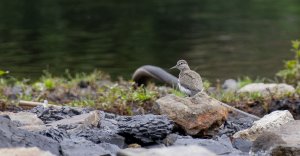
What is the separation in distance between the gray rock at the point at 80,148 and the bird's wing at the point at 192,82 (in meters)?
1.20

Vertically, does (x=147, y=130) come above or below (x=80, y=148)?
above

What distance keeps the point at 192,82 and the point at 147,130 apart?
0.73m

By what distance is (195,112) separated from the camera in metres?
6.45

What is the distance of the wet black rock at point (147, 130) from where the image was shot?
20.1 feet

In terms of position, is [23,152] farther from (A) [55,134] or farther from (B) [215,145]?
(B) [215,145]

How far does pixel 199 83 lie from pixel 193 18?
16685mm

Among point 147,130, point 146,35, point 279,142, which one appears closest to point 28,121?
point 147,130

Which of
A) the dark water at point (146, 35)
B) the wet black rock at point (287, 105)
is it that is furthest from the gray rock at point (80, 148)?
the dark water at point (146, 35)

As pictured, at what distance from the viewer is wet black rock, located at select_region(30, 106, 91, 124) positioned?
689cm

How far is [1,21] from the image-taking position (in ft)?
77.5

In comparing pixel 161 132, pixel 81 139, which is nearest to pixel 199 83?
pixel 161 132

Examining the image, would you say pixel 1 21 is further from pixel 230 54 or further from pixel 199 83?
pixel 199 83

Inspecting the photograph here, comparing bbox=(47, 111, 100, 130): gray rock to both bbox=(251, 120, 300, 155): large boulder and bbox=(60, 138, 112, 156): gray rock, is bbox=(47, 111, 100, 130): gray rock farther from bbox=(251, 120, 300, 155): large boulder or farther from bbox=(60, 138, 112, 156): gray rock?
bbox=(251, 120, 300, 155): large boulder

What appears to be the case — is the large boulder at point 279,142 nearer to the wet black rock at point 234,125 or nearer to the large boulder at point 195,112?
the large boulder at point 195,112
